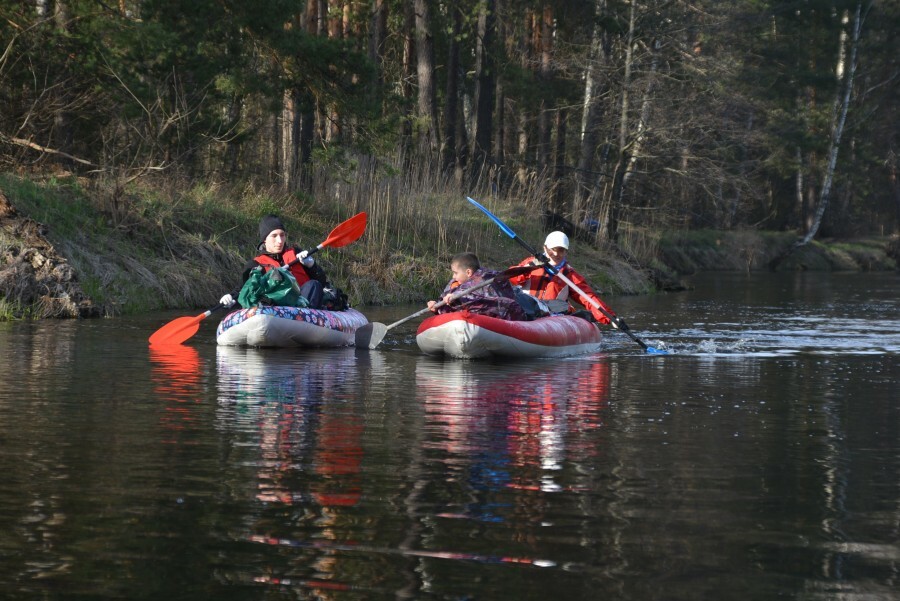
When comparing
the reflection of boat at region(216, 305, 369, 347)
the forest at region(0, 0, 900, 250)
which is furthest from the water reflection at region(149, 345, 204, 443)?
the forest at region(0, 0, 900, 250)

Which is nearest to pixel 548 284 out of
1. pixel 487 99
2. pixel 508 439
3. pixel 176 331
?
pixel 176 331

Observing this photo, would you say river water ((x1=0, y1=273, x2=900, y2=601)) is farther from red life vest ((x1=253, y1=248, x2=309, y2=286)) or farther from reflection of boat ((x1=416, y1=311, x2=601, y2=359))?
red life vest ((x1=253, y1=248, x2=309, y2=286))

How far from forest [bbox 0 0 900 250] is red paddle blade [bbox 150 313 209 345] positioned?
265 inches

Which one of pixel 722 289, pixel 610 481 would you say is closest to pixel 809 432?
pixel 610 481

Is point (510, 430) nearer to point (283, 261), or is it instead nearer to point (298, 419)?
point (298, 419)

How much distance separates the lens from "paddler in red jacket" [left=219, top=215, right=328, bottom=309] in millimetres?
14523

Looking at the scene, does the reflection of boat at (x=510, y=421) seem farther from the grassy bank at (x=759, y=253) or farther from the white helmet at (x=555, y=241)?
the grassy bank at (x=759, y=253)

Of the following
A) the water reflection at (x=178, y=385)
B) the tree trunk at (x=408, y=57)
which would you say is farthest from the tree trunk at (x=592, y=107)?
the water reflection at (x=178, y=385)

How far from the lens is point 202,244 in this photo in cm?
2116

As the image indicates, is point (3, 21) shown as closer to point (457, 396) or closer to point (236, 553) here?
point (457, 396)

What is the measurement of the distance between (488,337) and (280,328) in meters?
2.24

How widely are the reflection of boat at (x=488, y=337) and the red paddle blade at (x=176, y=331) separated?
2.38 meters

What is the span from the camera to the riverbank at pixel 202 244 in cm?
1795

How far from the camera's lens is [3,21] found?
20.8 metres
